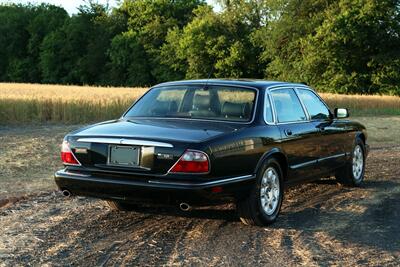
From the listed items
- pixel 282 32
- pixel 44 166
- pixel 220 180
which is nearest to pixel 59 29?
pixel 282 32

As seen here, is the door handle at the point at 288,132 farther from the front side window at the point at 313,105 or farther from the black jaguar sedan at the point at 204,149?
the front side window at the point at 313,105

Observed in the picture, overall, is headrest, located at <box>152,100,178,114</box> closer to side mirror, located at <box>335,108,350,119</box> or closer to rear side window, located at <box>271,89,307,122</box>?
rear side window, located at <box>271,89,307,122</box>

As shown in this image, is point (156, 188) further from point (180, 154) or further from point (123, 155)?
point (123, 155)

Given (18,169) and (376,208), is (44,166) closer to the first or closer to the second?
(18,169)

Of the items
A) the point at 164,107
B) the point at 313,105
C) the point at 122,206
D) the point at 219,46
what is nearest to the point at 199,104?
the point at 164,107

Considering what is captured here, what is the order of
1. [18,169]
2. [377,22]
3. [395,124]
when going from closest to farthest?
[18,169]
[395,124]
[377,22]

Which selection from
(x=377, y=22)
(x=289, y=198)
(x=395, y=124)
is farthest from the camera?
(x=377, y=22)

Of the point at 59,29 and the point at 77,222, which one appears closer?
the point at 77,222

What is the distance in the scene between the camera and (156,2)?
77000mm

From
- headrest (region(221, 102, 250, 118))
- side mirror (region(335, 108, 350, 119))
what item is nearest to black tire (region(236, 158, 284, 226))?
headrest (region(221, 102, 250, 118))

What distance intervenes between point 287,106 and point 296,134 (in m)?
0.38

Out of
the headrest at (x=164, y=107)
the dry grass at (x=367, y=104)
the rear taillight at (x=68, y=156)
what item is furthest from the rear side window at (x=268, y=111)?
the dry grass at (x=367, y=104)

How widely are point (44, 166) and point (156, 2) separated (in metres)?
68.6

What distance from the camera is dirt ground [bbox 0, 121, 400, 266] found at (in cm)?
516
